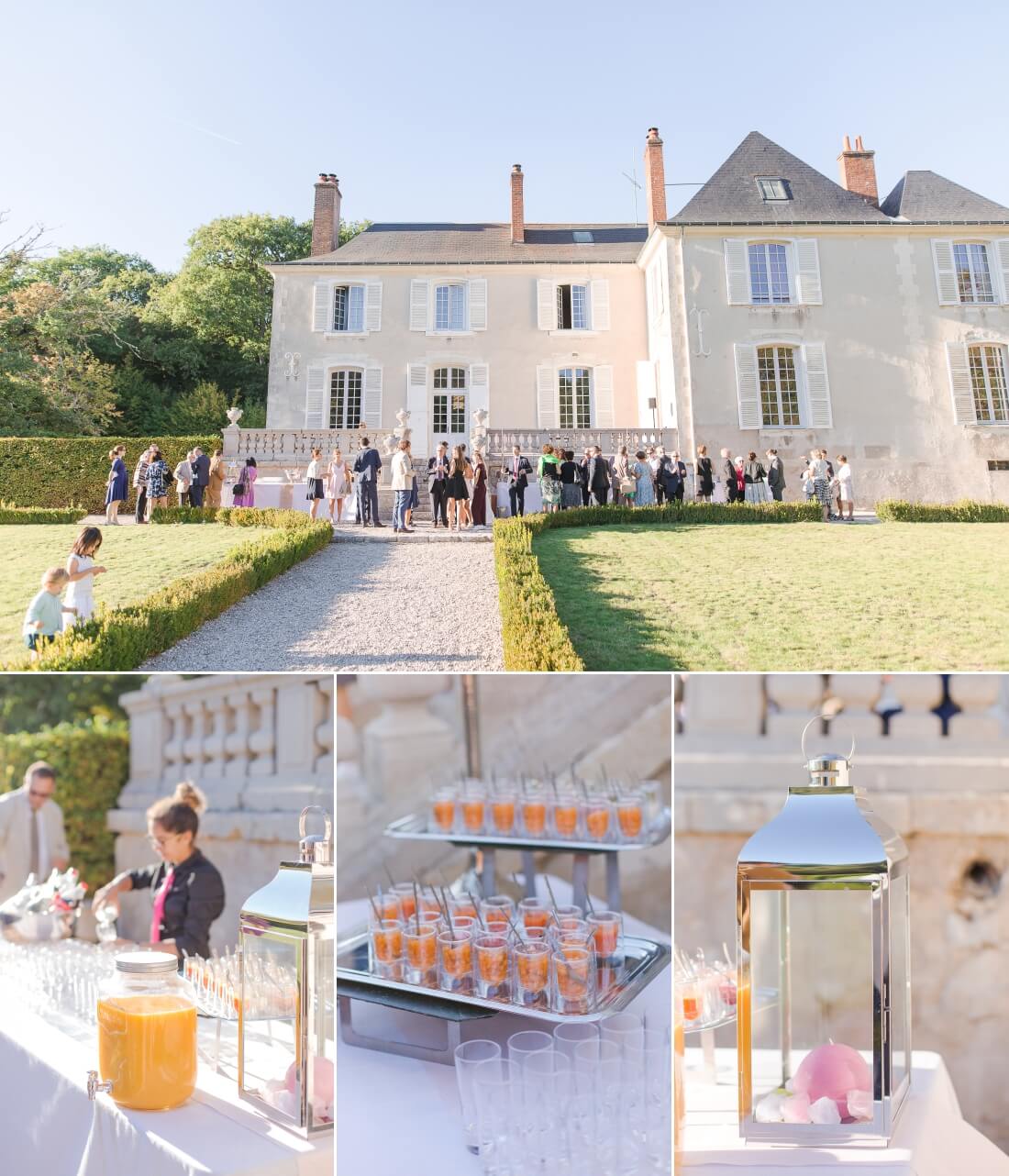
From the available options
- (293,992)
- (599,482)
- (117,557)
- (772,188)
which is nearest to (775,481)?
(599,482)

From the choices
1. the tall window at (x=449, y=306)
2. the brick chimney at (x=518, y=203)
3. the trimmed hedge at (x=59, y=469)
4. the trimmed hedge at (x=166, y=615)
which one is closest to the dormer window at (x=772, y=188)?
the brick chimney at (x=518, y=203)

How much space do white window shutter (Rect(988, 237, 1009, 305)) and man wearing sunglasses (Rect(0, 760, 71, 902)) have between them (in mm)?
13390

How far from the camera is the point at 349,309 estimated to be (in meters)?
14.0

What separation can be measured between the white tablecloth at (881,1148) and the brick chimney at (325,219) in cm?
1513

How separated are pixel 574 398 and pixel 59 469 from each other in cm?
754

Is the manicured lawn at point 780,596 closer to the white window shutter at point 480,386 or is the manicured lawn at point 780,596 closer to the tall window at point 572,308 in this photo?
the white window shutter at point 480,386

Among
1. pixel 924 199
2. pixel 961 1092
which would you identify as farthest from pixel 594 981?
pixel 924 199

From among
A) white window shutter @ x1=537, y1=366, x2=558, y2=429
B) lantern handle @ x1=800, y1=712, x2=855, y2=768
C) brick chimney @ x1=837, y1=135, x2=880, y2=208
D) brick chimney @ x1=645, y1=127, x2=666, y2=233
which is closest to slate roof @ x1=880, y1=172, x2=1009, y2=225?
brick chimney @ x1=837, y1=135, x2=880, y2=208

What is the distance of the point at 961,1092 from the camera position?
2.35 meters

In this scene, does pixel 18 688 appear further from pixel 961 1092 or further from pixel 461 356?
pixel 461 356

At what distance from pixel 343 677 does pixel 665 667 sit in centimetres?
131

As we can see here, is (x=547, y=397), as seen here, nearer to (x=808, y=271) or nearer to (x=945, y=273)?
(x=808, y=271)

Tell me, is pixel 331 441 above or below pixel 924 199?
below

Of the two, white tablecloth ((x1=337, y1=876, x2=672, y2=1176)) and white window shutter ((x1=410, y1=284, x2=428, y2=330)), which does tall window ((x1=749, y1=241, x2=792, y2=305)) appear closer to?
white window shutter ((x1=410, y1=284, x2=428, y2=330))
